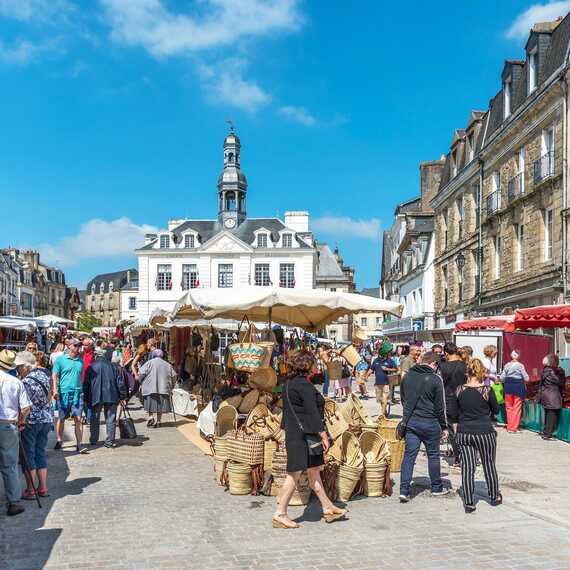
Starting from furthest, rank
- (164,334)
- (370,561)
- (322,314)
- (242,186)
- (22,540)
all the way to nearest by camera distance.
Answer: (242,186) → (164,334) → (322,314) → (22,540) → (370,561)

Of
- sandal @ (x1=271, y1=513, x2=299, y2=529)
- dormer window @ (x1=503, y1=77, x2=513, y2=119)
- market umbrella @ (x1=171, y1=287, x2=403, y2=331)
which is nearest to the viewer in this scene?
sandal @ (x1=271, y1=513, x2=299, y2=529)

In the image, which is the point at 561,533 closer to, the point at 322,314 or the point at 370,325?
the point at 322,314

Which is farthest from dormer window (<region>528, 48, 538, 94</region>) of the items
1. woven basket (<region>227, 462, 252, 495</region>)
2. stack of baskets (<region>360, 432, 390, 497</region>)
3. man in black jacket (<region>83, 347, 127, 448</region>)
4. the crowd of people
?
woven basket (<region>227, 462, 252, 495</region>)

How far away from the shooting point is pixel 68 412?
9844 millimetres

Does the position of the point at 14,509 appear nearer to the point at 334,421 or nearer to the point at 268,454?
the point at 268,454

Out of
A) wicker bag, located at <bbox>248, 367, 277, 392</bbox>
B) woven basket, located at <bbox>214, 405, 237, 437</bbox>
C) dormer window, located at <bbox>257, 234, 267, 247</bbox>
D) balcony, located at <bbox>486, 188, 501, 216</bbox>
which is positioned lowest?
woven basket, located at <bbox>214, 405, 237, 437</bbox>

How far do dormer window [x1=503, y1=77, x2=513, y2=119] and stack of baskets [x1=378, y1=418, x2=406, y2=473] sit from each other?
17478mm

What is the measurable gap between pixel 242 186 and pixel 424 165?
63.2ft

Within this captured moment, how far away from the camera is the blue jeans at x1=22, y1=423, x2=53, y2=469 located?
7.00 m

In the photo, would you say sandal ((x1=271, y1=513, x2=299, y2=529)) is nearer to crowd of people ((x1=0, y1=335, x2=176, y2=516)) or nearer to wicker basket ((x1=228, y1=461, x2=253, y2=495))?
wicker basket ((x1=228, y1=461, x2=253, y2=495))

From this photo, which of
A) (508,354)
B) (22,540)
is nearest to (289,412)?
(22,540)

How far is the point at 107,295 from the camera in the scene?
102 m

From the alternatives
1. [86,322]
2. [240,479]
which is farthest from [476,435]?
[86,322]

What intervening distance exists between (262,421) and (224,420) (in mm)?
857
